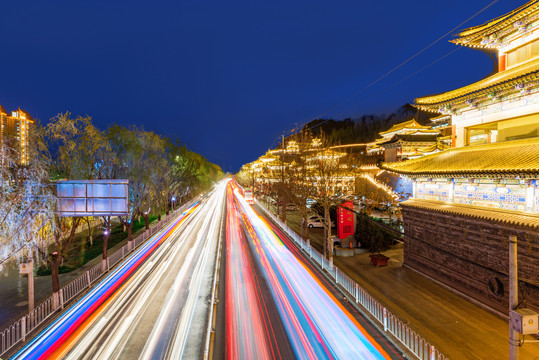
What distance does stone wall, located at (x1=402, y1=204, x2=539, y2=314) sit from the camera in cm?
927

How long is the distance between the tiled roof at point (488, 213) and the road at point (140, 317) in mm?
10852

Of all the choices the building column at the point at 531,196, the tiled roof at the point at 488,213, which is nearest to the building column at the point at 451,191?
the tiled roof at the point at 488,213

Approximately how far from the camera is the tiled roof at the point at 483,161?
916 cm

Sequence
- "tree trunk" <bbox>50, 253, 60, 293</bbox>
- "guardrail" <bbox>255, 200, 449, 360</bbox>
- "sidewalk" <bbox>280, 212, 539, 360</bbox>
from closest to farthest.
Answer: "guardrail" <bbox>255, 200, 449, 360</bbox>
"sidewalk" <bbox>280, 212, 539, 360</bbox>
"tree trunk" <bbox>50, 253, 60, 293</bbox>

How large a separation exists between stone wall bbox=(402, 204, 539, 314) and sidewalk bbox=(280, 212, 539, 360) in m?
0.62

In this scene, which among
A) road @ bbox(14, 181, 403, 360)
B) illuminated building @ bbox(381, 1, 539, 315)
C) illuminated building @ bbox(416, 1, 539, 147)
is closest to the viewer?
road @ bbox(14, 181, 403, 360)

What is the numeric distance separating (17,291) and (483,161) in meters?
21.3

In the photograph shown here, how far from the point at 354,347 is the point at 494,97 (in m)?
11.5

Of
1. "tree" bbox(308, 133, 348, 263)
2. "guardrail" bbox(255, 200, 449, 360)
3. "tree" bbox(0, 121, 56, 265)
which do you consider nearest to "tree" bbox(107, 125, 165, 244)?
"tree" bbox(0, 121, 56, 265)

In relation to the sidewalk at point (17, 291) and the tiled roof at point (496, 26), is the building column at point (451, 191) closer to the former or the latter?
the tiled roof at point (496, 26)

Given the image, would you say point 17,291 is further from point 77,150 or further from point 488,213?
point 488,213

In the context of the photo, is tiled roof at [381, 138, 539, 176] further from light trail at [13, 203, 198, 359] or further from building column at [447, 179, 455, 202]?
light trail at [13, 203, 198, 359]

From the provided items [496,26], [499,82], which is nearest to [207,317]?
[499,82]

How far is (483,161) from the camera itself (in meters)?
10.8
